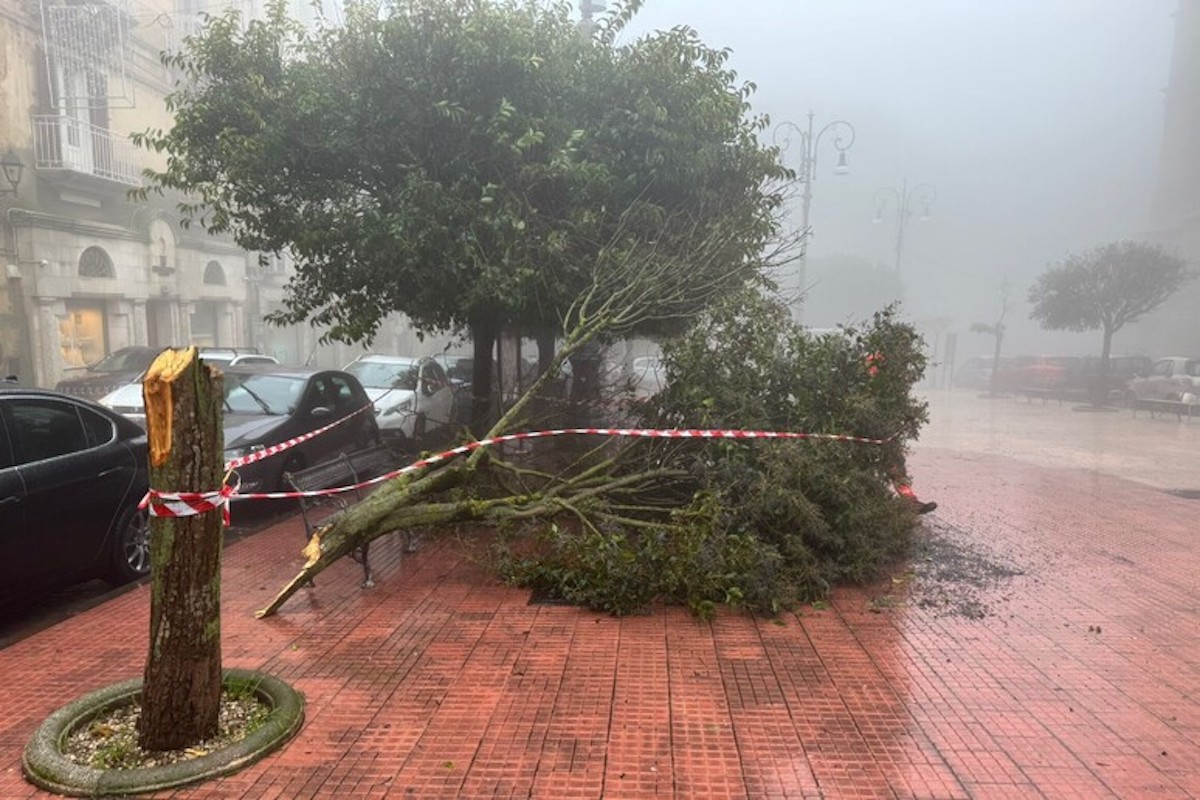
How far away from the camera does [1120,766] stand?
329 centimetres

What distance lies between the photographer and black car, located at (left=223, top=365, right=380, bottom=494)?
7438mm

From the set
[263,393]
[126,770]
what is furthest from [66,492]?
[263,393]

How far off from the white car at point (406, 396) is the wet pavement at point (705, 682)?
4605 millimetres

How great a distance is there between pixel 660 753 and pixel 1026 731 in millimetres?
1697

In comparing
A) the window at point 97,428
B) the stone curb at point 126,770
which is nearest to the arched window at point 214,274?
the window at point 97,428

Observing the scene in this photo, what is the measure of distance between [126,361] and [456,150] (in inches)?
489

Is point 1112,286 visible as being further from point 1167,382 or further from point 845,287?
point 845,287

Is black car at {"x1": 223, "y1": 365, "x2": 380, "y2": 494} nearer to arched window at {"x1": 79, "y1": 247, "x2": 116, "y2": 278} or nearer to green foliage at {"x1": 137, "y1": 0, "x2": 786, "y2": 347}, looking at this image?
green foliage at {"x1": 137, "y1": 0, "x2": 786, "y2": 347}

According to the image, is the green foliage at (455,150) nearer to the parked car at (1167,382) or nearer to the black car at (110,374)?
the black car at (110,374)

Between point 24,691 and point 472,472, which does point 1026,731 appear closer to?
point 472,472

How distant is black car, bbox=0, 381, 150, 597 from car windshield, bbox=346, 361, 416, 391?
6814mm

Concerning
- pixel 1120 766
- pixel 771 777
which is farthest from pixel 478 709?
pixel 1120 766

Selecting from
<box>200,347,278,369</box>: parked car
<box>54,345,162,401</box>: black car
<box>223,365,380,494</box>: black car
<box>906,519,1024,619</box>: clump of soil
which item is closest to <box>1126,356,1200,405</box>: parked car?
<box>906,519,1024,619</box>: clump of soil

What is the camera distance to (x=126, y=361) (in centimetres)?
1642
